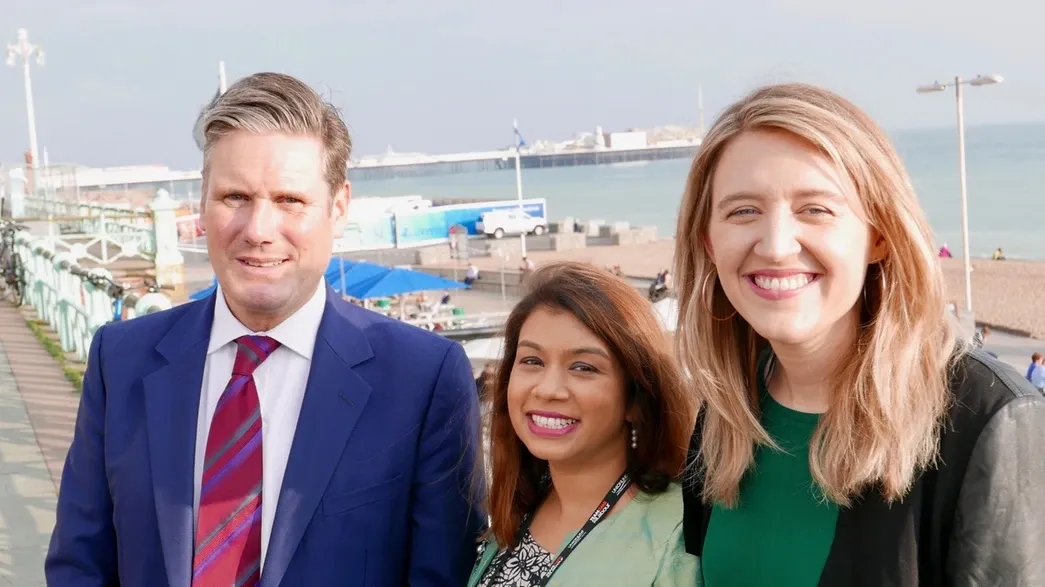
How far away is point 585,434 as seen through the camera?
87.6 inches

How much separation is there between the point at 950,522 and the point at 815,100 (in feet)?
2.34

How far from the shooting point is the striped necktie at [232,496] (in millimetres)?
1997

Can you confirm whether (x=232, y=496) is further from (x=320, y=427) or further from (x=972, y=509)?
(x=972, y=509)

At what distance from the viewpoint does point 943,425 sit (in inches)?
64.9

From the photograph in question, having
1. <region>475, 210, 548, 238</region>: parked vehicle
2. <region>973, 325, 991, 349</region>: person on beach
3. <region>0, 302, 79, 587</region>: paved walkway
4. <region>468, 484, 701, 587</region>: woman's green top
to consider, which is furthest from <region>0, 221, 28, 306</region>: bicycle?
<region>475, 210, 548, 238</region>: parked vehicle

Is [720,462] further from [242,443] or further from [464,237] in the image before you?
[464,237]

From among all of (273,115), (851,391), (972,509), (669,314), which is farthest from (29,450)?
(972,509)

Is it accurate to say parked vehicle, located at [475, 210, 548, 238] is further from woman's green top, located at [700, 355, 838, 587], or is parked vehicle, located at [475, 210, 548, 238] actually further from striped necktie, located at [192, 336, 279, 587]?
woman's green top, located at [700, 355, 838, 587]

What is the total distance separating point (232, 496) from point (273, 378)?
0.25 meters

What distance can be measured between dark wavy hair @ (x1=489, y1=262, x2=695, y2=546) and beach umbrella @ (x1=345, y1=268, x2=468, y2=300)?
1342 centimetres

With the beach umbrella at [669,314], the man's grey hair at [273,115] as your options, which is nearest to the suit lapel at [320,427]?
the man's grey hair at [273,115]

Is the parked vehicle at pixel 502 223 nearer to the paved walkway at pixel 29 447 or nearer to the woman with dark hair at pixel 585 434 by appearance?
the paved walkway at pixel 29 447

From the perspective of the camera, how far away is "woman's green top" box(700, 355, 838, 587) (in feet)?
5.94

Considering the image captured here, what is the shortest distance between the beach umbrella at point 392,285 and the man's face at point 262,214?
13683mm
